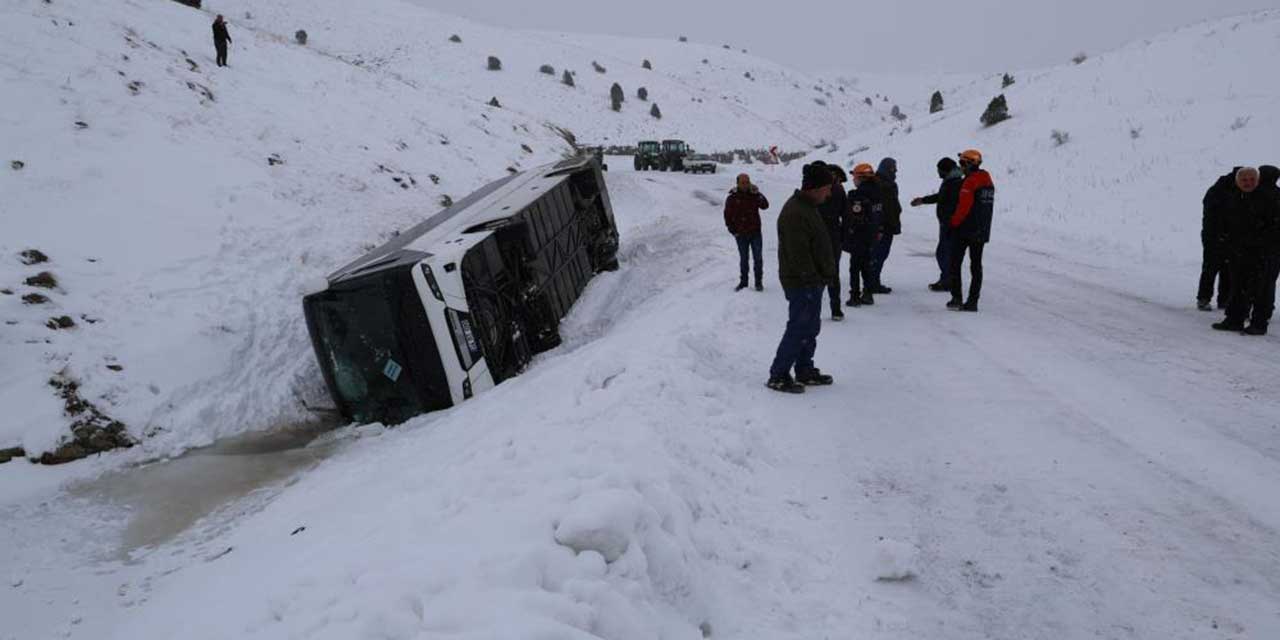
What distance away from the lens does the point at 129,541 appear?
21.3 ft

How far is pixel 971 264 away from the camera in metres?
8.52

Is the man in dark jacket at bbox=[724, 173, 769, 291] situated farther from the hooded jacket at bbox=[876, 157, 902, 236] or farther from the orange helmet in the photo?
the orange helmet

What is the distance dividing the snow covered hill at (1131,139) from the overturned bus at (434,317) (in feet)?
32.6

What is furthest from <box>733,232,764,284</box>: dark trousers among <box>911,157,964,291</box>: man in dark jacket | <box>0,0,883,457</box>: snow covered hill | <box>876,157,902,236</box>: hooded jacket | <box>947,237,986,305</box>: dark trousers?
<box>0,0,883,457</box>: snow covered hill

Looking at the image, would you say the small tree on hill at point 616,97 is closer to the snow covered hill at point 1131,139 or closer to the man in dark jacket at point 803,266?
the snow covered hill at point 1131,139

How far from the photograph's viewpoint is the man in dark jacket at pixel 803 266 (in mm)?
6398

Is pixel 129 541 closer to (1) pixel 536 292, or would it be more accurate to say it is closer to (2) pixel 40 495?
(2) pixel 40 495

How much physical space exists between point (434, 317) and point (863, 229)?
544 cm

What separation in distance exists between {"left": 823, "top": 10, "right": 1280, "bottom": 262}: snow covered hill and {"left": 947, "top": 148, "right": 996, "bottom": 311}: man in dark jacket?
5.26m

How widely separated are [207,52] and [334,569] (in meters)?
18.3

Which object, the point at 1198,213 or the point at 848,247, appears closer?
the point at 848,247

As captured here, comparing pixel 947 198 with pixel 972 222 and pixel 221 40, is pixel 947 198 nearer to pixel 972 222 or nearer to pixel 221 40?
pixel 972 222

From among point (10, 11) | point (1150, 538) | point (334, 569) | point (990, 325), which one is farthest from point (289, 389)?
point (10, 11)

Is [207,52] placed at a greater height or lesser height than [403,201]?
greater
